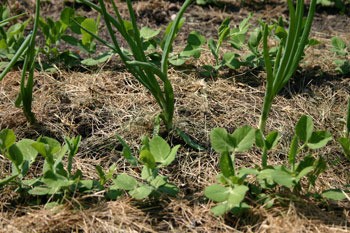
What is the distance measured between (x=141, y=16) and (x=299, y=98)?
1.01 meters

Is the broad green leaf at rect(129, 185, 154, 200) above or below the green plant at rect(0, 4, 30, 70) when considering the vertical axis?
below

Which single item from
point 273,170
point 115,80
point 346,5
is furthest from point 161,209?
point 346,5

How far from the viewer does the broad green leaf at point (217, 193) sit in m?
1.74

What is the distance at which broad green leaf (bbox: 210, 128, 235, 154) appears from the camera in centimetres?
186

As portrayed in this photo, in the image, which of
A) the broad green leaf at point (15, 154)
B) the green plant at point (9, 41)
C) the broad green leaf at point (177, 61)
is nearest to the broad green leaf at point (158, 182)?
the broad green leaf at point (15, 154)

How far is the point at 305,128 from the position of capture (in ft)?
6.12

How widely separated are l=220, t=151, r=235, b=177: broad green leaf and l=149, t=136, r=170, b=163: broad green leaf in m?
0.18

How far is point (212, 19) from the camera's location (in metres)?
3.05

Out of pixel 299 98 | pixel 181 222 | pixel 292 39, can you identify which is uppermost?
pixel 292 39

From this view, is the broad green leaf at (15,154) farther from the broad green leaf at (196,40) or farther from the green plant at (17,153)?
the broad green leaf at (196,40)

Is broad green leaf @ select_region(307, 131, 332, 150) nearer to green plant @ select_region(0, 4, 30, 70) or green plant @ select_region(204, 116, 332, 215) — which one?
green plant @ select_region(204, 116, 332, 215)

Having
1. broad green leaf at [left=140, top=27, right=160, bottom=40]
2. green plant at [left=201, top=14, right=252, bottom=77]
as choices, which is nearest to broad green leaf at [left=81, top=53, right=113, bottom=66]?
broad green leaf at [left=140, top=27, right=160, bottom=40]

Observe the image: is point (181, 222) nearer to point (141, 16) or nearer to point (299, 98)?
point (299, 98)

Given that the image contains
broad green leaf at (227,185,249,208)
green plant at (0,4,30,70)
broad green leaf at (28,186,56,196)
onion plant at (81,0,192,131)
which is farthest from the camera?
green plant at (0,4,30,70)
